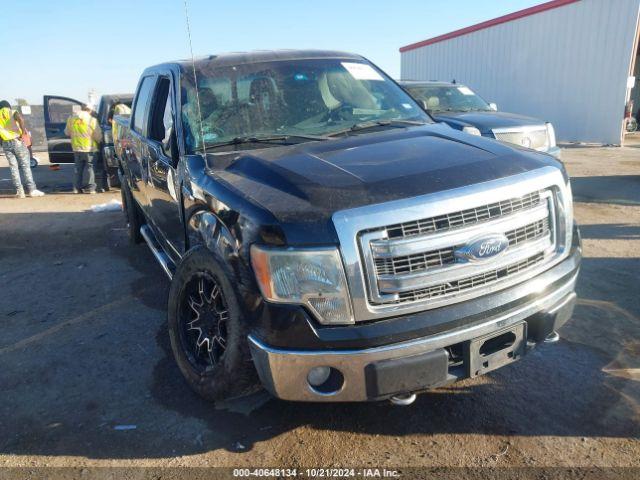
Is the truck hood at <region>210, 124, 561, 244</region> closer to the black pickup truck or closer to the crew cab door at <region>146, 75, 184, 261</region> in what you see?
the black pickup truck

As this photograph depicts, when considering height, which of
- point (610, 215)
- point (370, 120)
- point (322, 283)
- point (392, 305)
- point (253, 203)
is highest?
point (370, 120)

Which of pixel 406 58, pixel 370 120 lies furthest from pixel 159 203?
pixel 406 58

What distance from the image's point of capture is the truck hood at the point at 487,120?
755 cm

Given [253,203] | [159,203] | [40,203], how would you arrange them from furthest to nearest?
[40,203] → [159,203] → [253,203]

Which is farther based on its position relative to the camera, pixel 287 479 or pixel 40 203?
pixel 40 203

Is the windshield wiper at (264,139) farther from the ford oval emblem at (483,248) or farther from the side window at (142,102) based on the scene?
the side window at (142,102)

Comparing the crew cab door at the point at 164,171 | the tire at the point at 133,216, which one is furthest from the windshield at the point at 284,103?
the tire at the point at 133,216

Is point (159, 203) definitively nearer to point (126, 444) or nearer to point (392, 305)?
point (126, 444)

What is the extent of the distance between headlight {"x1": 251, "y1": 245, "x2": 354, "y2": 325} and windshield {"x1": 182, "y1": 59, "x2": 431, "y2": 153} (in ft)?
4.26

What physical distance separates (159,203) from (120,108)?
6.78 m

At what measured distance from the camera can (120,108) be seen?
396 inches

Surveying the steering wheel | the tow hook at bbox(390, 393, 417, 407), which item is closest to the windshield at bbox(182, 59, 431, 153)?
the steering wheel

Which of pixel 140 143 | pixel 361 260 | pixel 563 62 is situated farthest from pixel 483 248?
pixel 563 62

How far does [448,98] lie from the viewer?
9.40 meters
